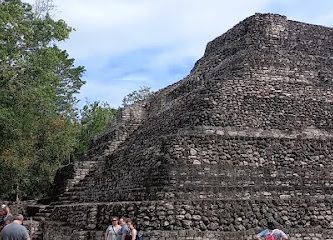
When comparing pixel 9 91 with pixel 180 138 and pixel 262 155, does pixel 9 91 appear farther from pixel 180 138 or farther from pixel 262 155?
pixel 262 155

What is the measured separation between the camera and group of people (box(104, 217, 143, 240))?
11.4 meters

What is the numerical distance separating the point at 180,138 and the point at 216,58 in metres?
7.43

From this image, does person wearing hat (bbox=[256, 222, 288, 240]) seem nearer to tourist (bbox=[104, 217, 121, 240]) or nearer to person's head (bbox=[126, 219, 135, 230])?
person's head (bbox=[126, 219, 135, 230])

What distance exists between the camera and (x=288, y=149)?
1463cm

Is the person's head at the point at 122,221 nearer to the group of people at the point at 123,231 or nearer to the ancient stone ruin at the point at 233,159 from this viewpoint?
the group of people at the point at 123,231

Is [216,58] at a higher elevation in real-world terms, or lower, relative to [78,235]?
Result: higher

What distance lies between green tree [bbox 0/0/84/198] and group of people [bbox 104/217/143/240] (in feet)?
38.6

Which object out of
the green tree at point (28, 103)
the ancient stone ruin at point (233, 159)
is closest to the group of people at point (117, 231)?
the ancient stone ruin at point (233, 159)

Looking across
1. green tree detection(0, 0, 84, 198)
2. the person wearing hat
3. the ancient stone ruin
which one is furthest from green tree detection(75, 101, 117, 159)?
the person wearing hat

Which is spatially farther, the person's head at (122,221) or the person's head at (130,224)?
the person's head at (122,221)

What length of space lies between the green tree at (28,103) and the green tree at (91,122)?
6611mm

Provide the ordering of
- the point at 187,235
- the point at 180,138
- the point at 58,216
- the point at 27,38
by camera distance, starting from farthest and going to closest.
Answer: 1. the point at 27,38
2. the point at 58,216
3. the point at 180,138
4. the point at 187,235

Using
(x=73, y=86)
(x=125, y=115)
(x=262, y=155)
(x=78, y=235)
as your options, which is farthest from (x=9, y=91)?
(x=73, y=86)

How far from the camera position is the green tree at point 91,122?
3859cm
